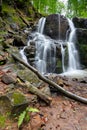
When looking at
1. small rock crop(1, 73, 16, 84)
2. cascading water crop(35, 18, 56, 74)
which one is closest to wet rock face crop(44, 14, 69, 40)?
cascading water crop(35, 18, 56, 74)

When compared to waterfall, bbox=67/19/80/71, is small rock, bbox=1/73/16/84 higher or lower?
higher

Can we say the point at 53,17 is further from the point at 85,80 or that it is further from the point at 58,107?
the point at 58,107

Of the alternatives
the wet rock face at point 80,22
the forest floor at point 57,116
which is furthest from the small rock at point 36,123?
the wet rock face at point 80,22

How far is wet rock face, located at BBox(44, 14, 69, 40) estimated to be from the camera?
15555 mm

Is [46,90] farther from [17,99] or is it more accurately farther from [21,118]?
[21,118]

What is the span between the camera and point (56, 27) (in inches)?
619

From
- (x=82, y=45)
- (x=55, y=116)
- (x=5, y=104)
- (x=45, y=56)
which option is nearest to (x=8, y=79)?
(x=5, y=104)

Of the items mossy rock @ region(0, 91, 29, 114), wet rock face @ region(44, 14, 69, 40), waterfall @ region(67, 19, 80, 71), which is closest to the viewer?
mossy rock @ region(0, 91, 29, 114)

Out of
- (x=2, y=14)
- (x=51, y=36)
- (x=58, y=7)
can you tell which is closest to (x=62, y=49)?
(x=51, y=36)

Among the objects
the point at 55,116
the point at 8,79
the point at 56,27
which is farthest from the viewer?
the point at 56,27

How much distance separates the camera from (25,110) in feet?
13.9

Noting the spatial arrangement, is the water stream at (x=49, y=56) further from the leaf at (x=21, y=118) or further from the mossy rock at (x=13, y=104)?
the leaf at (x=21, y=118)

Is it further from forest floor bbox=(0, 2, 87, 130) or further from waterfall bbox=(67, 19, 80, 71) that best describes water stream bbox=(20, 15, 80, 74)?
forest floor bbox=(0, 2, 87, 130)

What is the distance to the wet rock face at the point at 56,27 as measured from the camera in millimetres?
15555
